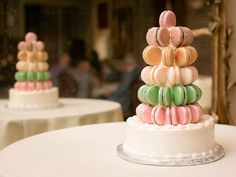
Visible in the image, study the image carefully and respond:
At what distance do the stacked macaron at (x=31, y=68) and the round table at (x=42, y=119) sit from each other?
15 centimetres

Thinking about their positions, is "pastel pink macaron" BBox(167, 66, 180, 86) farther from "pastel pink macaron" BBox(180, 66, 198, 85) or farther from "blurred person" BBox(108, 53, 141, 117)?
"blurred person" BBox(108, 53, 141, 117)

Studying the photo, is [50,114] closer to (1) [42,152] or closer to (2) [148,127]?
(1) [42,152]

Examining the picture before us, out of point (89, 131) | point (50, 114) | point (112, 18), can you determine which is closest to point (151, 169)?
point (89, 131)

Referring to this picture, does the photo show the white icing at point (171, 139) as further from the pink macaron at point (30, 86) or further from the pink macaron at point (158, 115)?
the pink macaron at point (30, 86)

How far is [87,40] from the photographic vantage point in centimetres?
340

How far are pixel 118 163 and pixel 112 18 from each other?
94.1 inches

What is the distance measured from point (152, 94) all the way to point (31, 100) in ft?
3.70

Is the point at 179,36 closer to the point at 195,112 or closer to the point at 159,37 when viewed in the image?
the point at 159,37

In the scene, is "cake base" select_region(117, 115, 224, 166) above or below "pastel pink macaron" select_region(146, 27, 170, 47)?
below

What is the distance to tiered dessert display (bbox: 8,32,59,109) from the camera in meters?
2.08

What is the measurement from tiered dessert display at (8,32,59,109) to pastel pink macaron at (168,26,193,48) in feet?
3.72

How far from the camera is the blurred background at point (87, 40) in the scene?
280cm

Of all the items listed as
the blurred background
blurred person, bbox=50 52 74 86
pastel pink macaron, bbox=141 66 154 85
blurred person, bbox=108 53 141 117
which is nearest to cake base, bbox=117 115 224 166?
pastel pink macaron, bbox=141 66 154 85

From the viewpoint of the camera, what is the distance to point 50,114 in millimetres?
1887
